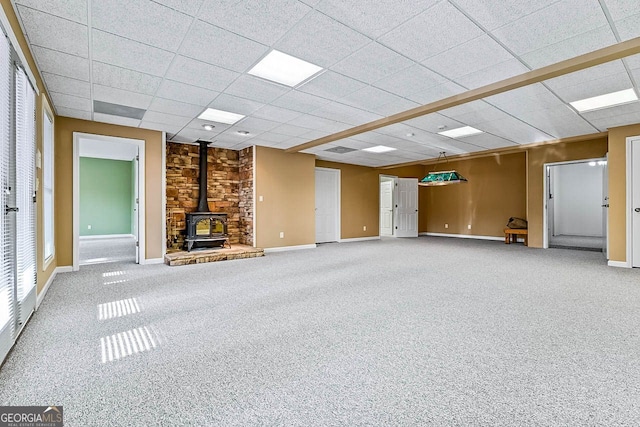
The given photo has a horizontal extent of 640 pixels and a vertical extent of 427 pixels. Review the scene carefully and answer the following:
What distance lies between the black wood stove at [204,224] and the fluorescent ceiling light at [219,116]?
5.47 ft

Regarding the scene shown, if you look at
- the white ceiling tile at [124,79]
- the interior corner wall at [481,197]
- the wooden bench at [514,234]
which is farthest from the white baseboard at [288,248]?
the interior corner wall at [481,197]

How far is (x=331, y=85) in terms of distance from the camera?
367 centimetres

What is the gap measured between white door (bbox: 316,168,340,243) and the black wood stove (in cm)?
306

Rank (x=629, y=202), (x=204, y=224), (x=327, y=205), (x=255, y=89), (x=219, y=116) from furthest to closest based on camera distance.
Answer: (x=327, y=205), (x=204, y=224), (x=629, y=202), (x=219, y=116), (x=255, y=89)

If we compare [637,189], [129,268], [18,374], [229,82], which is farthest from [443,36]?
[129,268]

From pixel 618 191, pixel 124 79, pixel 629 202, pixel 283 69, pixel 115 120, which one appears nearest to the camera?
pixel 283 69

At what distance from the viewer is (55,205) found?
4.73 meters

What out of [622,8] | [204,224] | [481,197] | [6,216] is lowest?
[204,224]

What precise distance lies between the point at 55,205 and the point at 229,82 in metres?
3.49

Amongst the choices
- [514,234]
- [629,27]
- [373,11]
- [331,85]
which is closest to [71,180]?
[331,85]

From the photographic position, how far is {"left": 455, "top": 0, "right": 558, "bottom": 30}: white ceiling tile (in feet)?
7.30

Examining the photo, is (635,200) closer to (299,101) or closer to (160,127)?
(299,101)

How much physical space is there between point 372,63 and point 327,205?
612 cm

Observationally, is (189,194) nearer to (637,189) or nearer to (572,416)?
(572,416)
